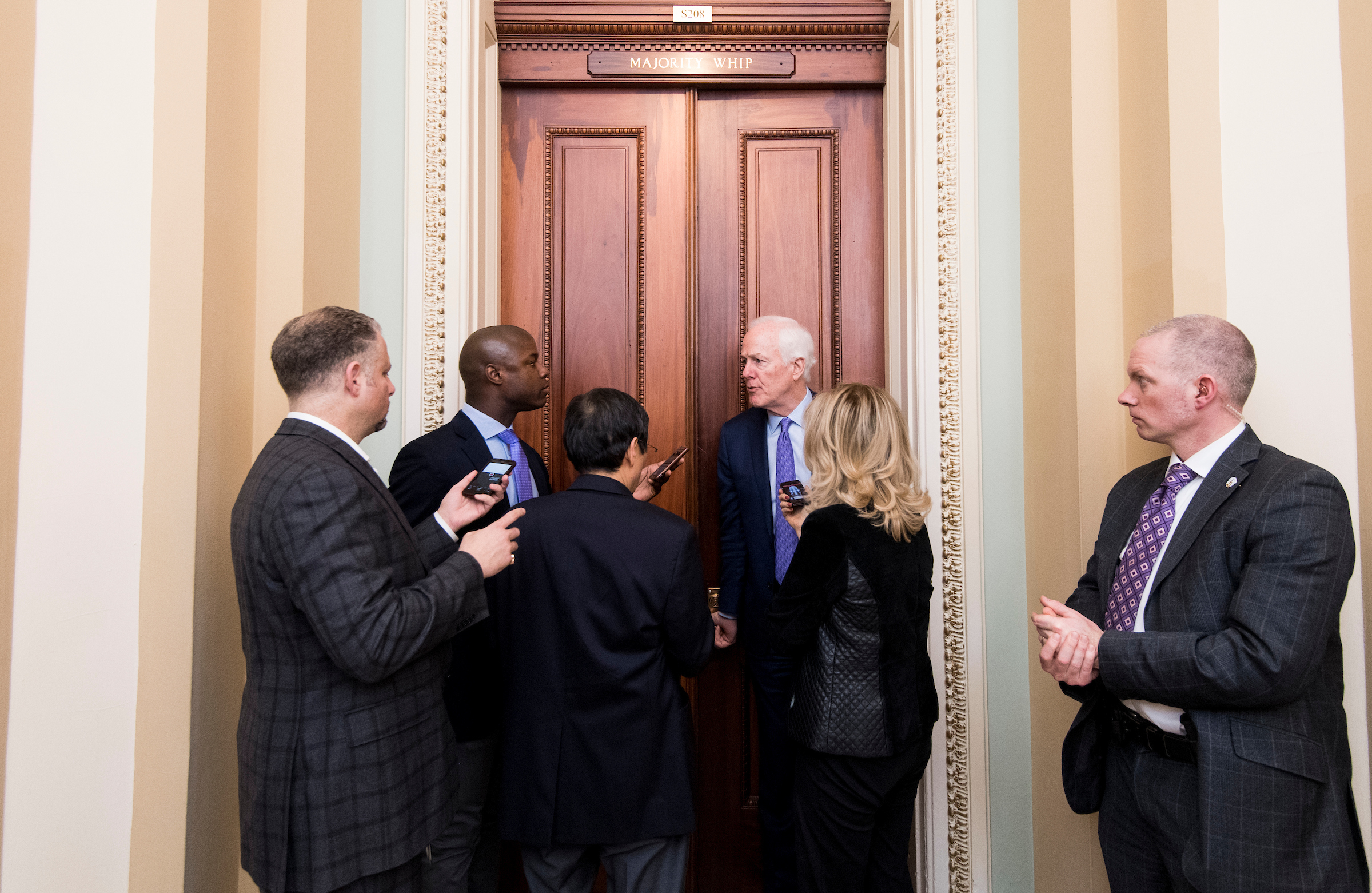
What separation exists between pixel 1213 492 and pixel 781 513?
1.28m

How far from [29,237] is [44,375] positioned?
0.34m

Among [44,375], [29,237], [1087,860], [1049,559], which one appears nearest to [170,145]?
[29,237]

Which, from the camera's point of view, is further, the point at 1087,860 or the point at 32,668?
the point at 1087,860

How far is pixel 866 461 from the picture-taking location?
6.89 ft

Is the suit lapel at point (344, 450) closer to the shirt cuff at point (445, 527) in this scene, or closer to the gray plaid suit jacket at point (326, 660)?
the gray plaid suit jacket at point (326, 660)

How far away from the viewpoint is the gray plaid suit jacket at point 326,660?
1.57m

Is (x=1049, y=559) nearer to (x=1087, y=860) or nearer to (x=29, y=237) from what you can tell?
(x=1087, y=860)

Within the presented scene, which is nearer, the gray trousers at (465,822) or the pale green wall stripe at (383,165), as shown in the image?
the gray trousers at (465,822)

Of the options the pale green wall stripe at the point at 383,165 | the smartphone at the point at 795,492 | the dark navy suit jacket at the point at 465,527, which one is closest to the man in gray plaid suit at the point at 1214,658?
the smartphone at the point at 795,492

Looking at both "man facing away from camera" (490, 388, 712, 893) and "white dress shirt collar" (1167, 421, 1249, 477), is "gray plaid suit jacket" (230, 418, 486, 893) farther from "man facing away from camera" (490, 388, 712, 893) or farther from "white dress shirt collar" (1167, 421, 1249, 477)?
"white dress shirt collar" (1167, 421, 1249, 477)

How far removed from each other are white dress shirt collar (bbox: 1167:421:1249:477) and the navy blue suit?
1309 millimetres

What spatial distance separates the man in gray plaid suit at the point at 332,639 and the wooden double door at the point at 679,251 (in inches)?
56.1

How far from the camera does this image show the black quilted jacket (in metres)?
2.02

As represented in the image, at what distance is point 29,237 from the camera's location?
195cm
